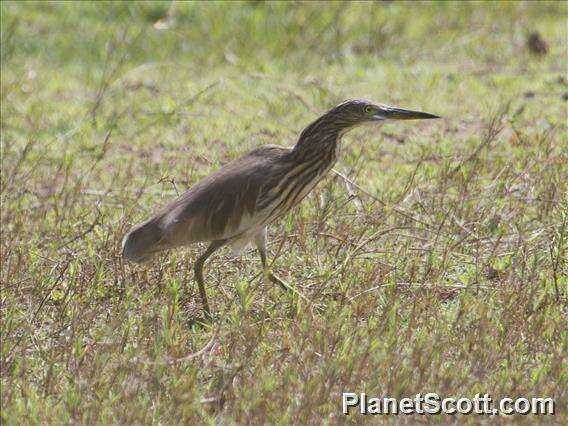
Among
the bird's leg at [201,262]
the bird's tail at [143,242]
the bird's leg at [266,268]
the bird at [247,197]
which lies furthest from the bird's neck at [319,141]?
the bird's tail at [143,242]

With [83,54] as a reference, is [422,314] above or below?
below

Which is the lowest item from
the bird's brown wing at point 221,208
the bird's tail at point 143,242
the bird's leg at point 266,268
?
the bird's leg at point 266,268

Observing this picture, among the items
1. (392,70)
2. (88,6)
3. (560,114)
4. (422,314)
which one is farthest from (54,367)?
(88,6)

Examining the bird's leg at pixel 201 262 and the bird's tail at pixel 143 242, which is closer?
the bird's tail at pixel 143 242

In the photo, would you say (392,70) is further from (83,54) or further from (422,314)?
(422,314)

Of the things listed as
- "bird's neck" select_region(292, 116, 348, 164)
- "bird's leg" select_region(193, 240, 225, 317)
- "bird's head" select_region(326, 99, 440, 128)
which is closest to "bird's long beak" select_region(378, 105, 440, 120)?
"bird's head" select_region(326, 99, 440, 128)

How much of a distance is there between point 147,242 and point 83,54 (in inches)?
204

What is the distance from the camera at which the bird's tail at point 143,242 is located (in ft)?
18.5

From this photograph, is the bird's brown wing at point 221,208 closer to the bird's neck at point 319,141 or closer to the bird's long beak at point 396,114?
the bird's neck at point 319,141

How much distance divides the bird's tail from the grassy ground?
201 mm

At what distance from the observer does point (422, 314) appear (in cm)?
548

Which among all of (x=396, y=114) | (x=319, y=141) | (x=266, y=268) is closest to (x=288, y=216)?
(x=319, y=141)

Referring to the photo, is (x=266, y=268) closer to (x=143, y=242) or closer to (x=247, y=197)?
(x=247, y=197)

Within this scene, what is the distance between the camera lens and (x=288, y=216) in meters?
6.58
